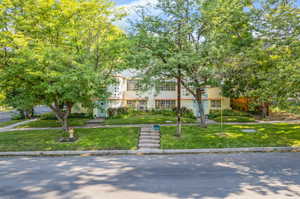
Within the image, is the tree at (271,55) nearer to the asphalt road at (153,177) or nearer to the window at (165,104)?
the asphalt road at (153,177)

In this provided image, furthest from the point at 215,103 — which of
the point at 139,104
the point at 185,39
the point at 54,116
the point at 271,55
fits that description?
the point at 54,116

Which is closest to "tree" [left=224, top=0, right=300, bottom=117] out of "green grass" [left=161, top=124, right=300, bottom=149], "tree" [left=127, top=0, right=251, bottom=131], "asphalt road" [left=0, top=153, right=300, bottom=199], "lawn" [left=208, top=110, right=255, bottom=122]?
"tree" [left=127, top=0, right=251, bottom=131]

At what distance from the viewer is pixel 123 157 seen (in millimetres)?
10352

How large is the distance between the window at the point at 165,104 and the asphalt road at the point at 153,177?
14.6 m

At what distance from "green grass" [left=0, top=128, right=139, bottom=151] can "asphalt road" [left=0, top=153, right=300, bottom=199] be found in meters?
1.57

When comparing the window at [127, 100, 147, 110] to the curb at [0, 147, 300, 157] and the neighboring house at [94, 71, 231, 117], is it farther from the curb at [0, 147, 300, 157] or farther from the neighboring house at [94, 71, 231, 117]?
the curb at [0, 147, 300, 157]

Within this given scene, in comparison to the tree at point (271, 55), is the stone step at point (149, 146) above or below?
below

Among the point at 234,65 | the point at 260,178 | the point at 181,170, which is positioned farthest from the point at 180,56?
the point at 260,178

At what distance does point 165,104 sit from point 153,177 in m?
17.8

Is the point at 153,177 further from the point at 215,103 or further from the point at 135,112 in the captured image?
the point at 215,103

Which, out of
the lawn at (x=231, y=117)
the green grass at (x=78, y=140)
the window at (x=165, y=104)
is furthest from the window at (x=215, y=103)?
the green grass at (x=78, y=140)

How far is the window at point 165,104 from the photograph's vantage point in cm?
2466

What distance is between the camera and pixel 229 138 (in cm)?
1295

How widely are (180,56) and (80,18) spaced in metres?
7.55
